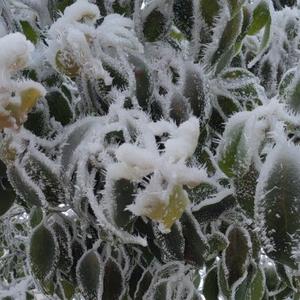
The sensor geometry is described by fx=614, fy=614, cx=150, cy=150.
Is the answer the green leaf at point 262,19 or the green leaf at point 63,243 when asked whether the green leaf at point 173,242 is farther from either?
the green leaf at point 262,19

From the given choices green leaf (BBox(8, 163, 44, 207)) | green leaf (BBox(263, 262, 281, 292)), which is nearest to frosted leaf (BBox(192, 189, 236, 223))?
green leaf (BBox(8, 163, 44, 207))

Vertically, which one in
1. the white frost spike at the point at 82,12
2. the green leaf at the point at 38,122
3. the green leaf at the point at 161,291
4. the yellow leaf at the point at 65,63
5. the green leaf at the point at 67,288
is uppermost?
the white frost spike at the point at 82,12

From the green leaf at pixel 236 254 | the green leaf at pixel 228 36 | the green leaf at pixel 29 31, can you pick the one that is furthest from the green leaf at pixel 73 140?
the green leaf at pixel 29 31

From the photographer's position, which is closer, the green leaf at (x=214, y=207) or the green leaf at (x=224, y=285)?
the green leaf at (x=214, y=207)

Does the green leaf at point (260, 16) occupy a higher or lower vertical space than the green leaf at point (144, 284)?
higher

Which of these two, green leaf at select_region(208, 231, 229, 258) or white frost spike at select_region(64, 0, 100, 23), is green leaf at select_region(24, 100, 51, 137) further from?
green leaf at select_region(208, 231, 229, 258)
